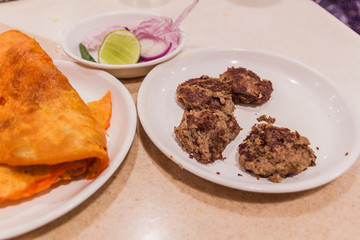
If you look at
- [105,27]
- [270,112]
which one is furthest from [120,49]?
[270,112]

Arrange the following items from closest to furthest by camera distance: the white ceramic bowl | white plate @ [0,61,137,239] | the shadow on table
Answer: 1. white plate @ [0,61,137,239]
2. the shadow on table
3. the white ceramic bowl

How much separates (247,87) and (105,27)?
63.1 inches

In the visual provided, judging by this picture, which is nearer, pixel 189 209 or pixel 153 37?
pixel 189 209

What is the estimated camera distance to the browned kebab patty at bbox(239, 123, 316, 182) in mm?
1479

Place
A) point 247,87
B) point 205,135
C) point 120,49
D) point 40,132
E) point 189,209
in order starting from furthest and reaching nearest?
1. point 120,49
2. point 247,87
3. point 205,135
4. point 189,209
5. point 40,132

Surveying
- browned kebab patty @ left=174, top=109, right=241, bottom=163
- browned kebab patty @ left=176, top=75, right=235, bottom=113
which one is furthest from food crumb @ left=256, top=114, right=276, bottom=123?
browned kebab patty @ left=174, top=109, right=241, bottom=163

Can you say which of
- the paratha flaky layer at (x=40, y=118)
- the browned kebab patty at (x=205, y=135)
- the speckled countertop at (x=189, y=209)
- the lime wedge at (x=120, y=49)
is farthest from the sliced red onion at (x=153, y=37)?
the browned kebab patty at (x=205, y=135)

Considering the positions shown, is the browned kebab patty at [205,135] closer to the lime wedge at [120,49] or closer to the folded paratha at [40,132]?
the folded paratha at [40,132]

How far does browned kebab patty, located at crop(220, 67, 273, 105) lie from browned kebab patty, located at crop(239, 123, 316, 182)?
0.39m

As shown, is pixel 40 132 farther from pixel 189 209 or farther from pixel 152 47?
pixel 152 47

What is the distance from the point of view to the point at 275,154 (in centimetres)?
151

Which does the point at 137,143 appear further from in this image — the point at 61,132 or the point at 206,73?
the point at 206,73

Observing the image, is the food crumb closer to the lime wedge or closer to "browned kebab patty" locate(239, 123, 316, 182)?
"browned kebab patty" locate(239, 123, 316, 182)

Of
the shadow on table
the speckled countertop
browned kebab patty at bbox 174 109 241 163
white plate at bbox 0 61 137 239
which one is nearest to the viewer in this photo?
white plate at bbox 0 61 137 239
